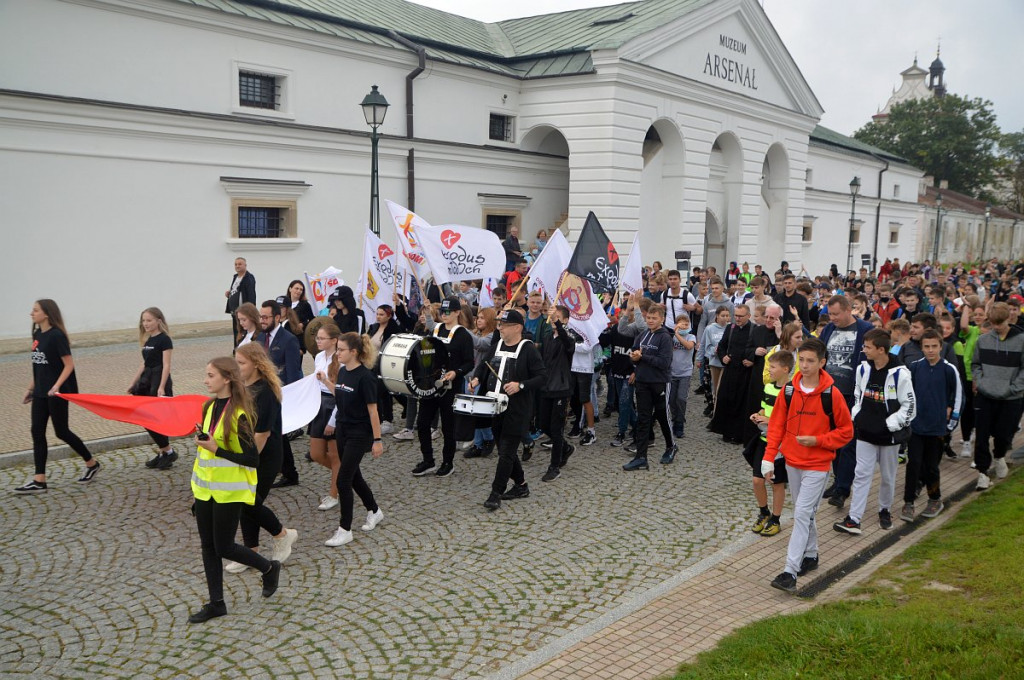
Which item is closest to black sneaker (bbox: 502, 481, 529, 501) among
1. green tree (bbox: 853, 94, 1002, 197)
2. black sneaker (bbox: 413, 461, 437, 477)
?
black sneaker (bbox: 413, 461, 437, 477)

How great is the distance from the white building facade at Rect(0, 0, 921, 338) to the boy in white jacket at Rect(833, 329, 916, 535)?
46.2 ft

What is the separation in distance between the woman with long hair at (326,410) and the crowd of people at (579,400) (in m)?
0.02

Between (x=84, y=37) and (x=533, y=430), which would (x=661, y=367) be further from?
(x=84, y=37)

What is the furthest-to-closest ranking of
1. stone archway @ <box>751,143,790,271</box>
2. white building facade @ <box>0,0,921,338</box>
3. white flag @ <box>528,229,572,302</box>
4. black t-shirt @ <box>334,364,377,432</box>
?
stone archway @ <box>751,143,790,271</box>
white building facade @ <box>0,0,921,338</box>
white flag @ <box>528,229,572,302</box>
black t-shirt @ <box>334,364,377,432</box>

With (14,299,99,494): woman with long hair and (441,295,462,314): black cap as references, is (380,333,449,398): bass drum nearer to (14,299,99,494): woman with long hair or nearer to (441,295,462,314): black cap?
(441,295,462,314): black cap

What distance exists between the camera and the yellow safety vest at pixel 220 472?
18.7 ft

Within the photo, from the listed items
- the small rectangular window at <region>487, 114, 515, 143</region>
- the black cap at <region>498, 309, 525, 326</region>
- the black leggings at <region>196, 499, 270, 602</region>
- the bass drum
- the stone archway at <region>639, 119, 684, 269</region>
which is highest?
the small rectangular window at <region>487, 114, 515, 143</region>

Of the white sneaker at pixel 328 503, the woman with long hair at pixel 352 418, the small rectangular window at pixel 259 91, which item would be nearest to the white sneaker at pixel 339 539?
the woman with long hair at pixel 352 418

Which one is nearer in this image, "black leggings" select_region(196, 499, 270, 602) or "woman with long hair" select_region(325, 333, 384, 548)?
"black leggings" select_region(196, 499, 270, 602)

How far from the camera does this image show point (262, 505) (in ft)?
21.0

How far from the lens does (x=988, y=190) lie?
80.6 m

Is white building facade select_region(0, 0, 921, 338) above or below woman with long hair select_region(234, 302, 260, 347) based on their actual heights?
above

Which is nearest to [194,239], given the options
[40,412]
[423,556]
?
[40,412]

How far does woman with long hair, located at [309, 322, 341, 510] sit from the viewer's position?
25.4 ft
